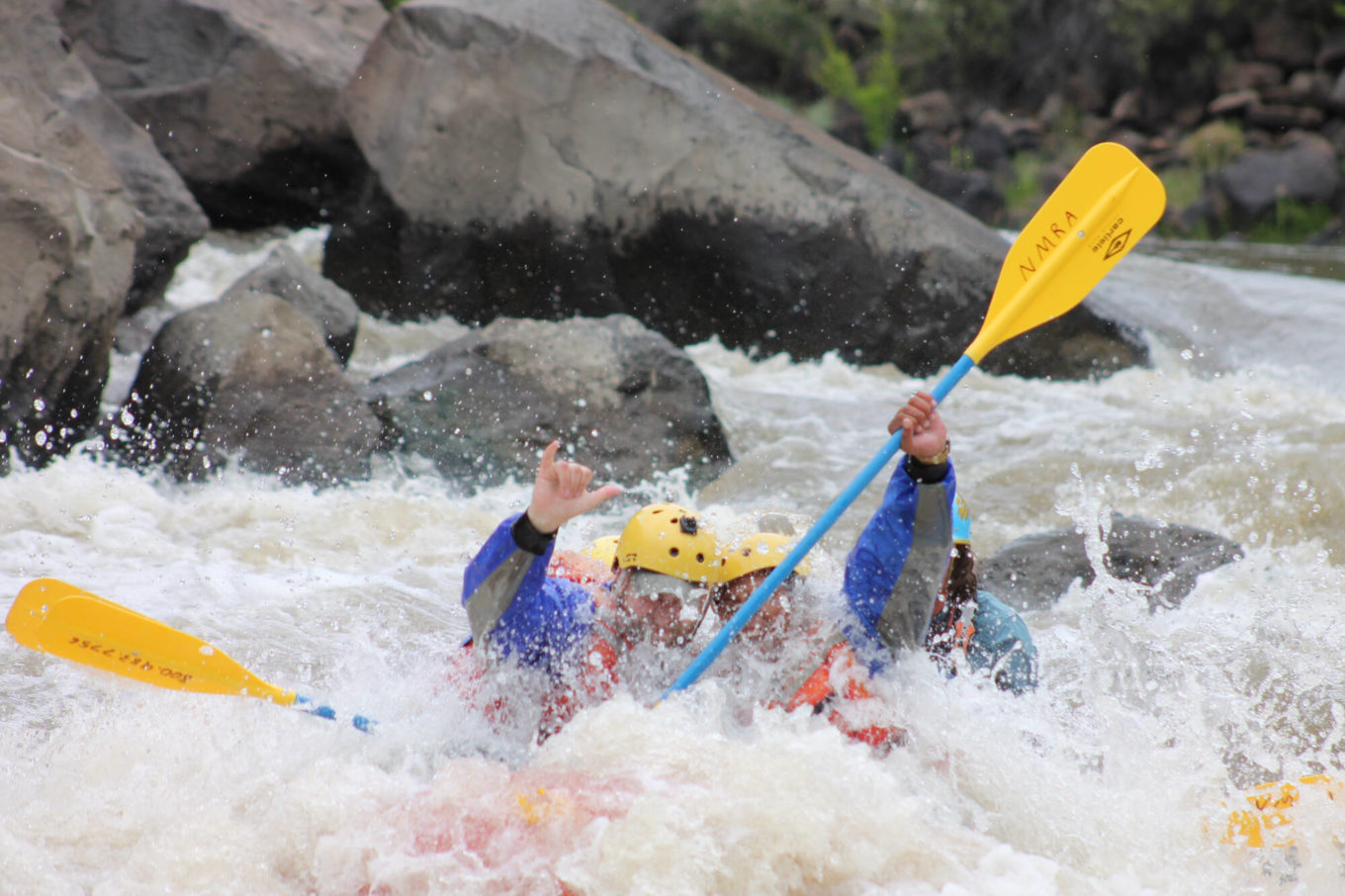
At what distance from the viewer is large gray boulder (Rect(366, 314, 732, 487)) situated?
4883 millimetres

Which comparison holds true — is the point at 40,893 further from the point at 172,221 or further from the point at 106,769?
the point at 172,221

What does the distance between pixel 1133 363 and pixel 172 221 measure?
17.8 feet

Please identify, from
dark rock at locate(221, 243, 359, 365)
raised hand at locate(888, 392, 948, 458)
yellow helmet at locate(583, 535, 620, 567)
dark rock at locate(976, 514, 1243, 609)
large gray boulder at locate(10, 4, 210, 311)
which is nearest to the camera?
raised hand at locate(888, 392, 948, 458)

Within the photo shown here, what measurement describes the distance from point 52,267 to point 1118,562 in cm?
406

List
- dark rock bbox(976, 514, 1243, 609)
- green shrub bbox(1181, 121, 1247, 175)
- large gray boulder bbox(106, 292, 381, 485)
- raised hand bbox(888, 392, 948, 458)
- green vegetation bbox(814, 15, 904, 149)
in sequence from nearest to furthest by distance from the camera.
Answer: raised hand bbox(888, 392, 948, 458) < dark rock bbox(976, 514, 1243, 609) < large gray boulder bbox(106, 292, 381, 485) < green shrub bbox(1181, 121, 1247, 175) < green vegetation bbox(814, 15, 904, 149)

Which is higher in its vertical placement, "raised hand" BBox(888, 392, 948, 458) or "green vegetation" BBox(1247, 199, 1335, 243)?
"raised hand" BBox(888, 392, 948, 458)

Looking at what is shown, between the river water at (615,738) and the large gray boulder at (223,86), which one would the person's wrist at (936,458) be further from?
the large gray boulder at (223,86)

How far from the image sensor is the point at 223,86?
7.99 m

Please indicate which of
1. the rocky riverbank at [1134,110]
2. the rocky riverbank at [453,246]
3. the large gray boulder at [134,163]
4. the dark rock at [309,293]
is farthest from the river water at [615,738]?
the rocky riverbank at [1134,110]

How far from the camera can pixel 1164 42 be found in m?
17.3

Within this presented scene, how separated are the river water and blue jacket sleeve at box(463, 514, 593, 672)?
0.62 feet

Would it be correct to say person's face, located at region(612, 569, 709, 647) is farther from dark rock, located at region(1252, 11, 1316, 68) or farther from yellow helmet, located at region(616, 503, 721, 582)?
dark rock, located at region(1252, 11, 1316, 68)

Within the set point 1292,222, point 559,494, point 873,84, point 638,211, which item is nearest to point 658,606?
point 559,494

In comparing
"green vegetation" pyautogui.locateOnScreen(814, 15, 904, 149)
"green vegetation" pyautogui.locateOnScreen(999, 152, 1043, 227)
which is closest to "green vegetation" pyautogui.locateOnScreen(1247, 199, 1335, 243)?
"green vegetation" pyautogui.locateOnScreen(999, 152, 1043, 227)
